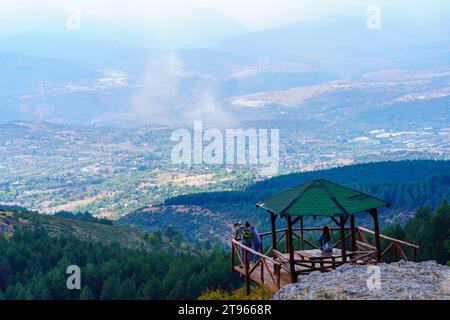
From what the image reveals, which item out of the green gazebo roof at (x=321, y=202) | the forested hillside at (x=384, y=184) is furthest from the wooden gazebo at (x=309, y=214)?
the forested hillside at (x=384, y=184)

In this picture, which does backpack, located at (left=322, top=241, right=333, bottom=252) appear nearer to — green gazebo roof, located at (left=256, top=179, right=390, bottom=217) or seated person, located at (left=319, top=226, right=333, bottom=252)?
seated person, located at (left=319, top=226, right=333, bottom=252)

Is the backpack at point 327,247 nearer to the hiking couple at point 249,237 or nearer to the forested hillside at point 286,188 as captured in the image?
the hiking couple at point 249,237

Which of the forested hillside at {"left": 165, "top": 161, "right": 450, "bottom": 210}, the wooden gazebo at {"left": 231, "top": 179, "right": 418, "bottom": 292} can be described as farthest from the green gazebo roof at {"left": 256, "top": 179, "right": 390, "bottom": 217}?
the forested hillside at {"left": 165, "top": 161, "right": 450, "bottom": 210}

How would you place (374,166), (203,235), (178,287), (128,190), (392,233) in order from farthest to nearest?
(128,190)
(374,166)
(203,235)
(392,233)
(178,287)

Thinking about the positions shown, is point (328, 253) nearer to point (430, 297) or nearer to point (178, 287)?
point (430, 297)
